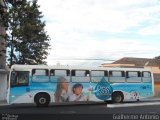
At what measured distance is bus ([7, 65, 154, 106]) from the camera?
1056 inches

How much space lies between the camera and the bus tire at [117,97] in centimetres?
3019

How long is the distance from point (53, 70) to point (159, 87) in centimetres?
3157

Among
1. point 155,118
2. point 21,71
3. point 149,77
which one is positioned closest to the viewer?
point 155,118

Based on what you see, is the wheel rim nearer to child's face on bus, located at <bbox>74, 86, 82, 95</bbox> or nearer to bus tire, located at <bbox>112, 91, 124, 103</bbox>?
child's face on bus, located at <bbox>74, 86, 82, 95</bbox>

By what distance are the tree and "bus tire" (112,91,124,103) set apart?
1244cm

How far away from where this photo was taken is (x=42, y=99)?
90.0ft

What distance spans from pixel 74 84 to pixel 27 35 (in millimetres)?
12279

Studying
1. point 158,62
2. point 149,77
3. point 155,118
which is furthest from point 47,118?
point 158,62

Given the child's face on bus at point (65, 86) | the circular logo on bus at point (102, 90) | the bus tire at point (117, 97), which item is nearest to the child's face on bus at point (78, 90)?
the child's face on bus at point (65, 86)

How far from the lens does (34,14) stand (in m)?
39.7

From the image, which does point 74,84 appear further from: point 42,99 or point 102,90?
point 42,99

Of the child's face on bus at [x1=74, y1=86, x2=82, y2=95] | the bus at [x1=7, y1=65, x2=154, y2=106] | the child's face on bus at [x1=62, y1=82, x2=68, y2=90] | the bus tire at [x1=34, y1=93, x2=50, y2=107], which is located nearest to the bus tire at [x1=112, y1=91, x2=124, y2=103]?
the bus at [x1=7, y1=65, x2=154, y2=106]

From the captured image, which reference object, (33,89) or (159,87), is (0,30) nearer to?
(33,89)

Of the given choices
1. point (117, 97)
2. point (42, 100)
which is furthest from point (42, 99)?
point (117, 97)
